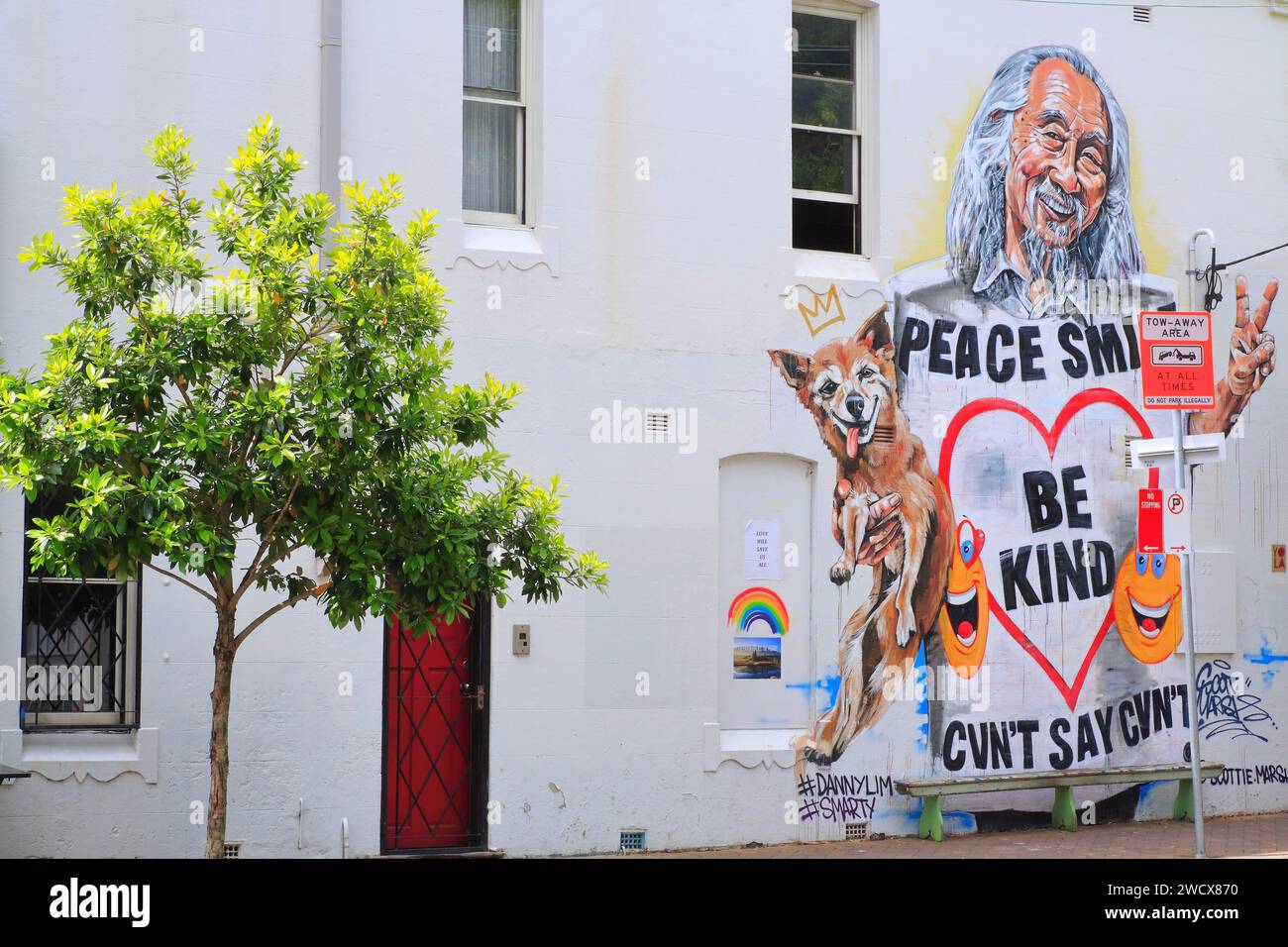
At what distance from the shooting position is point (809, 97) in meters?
14.4

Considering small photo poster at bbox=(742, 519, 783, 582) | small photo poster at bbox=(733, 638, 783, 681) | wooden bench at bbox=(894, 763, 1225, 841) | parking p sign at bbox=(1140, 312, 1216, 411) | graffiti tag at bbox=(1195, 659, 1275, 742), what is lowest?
wooden bench at bbox=(894, 763, 1225, 841)

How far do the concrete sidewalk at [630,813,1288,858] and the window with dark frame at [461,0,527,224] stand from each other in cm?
549

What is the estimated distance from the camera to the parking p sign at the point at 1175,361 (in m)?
11.6

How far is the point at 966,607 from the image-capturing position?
1467 centimetres

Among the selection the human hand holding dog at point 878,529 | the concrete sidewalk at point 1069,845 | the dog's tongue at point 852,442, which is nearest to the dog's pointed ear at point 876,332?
the dog's tongue at point 852,442

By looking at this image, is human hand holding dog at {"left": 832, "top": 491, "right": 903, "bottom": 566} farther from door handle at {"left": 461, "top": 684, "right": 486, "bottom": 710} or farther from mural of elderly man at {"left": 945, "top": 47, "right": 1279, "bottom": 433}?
door handle at {"left": 461, "top": 684, "right": 486, "bottom": 710}

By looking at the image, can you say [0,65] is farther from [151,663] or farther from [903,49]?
[903,49]

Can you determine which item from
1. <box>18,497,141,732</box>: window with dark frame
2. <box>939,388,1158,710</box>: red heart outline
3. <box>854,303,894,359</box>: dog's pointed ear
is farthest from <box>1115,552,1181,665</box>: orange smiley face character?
<box>18,497,141,732</box>: window with dark frame

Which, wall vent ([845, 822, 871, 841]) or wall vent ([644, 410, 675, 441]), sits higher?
wall vent ([644, 410, 675, 441])

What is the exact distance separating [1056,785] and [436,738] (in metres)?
5.79

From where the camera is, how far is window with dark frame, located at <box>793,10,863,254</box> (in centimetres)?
1436

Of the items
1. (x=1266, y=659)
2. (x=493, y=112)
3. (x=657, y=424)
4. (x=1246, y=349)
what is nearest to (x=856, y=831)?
(x=657, y=424)

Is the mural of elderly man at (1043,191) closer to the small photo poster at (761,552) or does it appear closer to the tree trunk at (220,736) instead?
the small photo poster at (761,552)

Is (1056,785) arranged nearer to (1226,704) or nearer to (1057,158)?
(1226,704)
